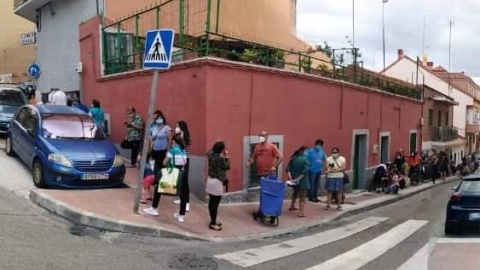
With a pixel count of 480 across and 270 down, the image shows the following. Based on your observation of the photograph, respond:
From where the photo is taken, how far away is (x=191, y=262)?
7.27 metres

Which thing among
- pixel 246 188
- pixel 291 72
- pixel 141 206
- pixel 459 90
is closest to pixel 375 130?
pixel 291 72

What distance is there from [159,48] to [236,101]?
3.63 metres

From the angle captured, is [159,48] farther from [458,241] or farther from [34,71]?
[34,71]

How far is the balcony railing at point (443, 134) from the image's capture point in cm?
3896

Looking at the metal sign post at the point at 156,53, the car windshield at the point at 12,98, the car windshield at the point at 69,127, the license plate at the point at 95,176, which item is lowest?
the license plate at the point at 95,176

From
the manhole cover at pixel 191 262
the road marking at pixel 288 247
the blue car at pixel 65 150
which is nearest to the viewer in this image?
the manhole cover at pixel 191 262

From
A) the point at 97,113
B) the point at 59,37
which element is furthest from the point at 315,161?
the point at 59,37

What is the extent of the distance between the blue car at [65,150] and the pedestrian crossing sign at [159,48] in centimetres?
275

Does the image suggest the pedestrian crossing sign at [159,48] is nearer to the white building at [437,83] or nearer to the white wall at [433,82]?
the white building at [437,83]

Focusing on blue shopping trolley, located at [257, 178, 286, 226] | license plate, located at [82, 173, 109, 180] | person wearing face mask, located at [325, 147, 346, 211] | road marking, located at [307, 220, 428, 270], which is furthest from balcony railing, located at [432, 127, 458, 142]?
license plate, located at [82, 173, 109, 180]

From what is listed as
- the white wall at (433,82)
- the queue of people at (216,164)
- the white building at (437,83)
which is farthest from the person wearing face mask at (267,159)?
the white wall at (433,82)

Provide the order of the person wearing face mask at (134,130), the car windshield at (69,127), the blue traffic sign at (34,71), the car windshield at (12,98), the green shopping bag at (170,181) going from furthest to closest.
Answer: the blue traffic sign at (34,71), the car windshield at (12,98), the person wearing face mask at (134,130), the car windshield at (69,127), the green shopping bag at (170,181)

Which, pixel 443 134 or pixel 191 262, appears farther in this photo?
pixel 443 134

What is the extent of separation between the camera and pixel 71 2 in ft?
63.4
